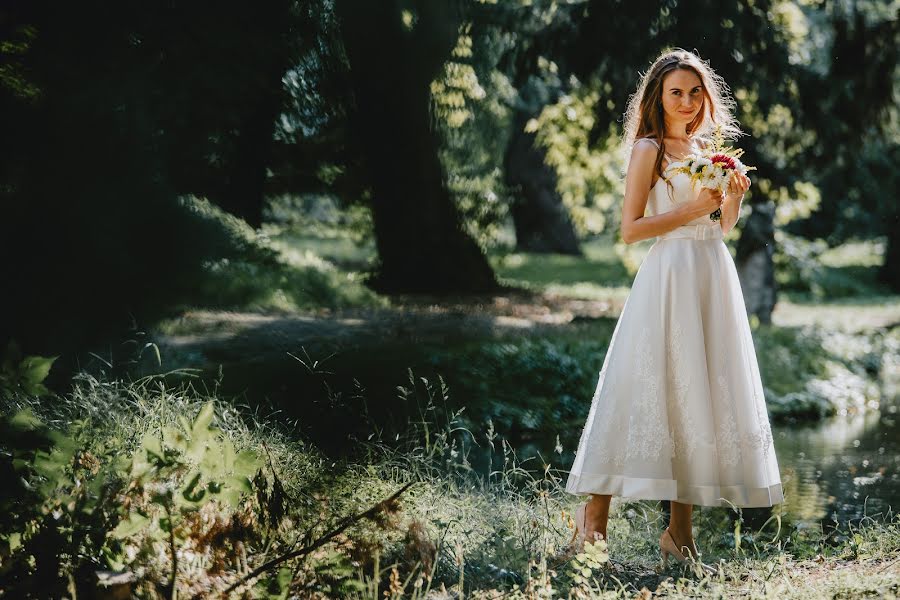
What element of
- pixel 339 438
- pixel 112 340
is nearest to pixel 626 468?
pixel 339 438

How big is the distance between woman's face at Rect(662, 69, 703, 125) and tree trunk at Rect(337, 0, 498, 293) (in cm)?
274

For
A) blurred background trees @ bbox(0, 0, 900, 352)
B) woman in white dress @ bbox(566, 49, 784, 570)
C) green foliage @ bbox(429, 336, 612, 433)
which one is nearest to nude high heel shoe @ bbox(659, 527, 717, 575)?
woman in white dress @ bbox(566, 49, 784, 570)

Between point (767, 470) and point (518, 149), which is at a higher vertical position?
point (518, 149)

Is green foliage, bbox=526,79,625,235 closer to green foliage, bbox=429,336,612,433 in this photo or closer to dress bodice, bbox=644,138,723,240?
green foliage, bbox=429,336,612,433

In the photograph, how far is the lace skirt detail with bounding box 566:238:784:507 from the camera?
4.27 metres

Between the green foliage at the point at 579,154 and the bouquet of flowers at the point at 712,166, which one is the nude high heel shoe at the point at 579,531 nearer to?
the bouquet of flowers at the point at 712,166

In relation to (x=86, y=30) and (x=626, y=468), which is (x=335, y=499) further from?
(x=86, y=30)

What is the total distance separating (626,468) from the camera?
4285 millimetres

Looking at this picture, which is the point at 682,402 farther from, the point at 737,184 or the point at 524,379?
the point at 524,379

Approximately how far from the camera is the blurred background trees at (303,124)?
541 centimetres

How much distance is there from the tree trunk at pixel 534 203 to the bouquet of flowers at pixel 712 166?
18.2 feet

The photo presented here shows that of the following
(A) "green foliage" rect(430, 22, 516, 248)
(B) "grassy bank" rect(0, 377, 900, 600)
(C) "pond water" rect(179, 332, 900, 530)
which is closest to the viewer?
(B) "grassy bank" rect(0, 377, 900, 600)

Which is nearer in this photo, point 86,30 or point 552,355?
point 86,30

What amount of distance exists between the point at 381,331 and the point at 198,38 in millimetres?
2643
